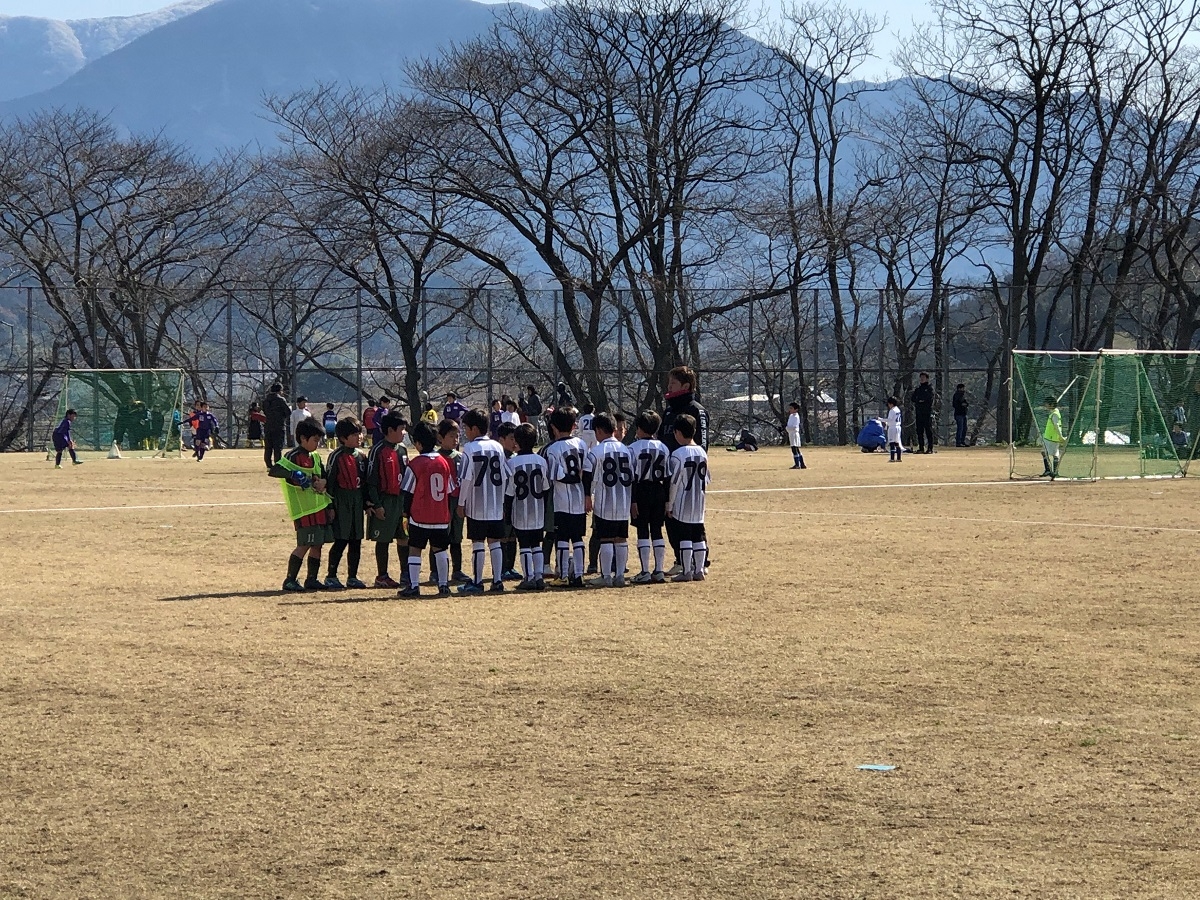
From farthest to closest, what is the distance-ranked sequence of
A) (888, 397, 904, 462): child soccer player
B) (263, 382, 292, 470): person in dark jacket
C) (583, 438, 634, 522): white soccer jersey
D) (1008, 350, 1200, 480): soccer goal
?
1. (888, 397, 904, 462): child soccer player
2. (263, 382, 292, 470): person in dark jacket
3. (1008, 350, 1200, 480): soccer goal
4. (583, 438, 634, 522): white soccer jersey

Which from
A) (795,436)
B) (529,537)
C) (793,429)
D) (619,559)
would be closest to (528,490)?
(529,537)

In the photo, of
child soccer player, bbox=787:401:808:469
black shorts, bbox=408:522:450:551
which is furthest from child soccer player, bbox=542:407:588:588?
child soccer player, bbox=787:401:808:469

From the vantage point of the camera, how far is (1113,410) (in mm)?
27641

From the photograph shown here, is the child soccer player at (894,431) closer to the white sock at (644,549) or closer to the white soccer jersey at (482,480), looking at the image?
the white sock at (644,549)

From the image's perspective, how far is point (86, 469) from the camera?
108 feet

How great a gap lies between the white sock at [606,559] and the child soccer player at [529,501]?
51 centimetres

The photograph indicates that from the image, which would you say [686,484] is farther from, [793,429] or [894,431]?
[894,431]

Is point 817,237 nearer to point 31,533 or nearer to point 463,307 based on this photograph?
point 463,307

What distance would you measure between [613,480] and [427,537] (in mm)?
1585

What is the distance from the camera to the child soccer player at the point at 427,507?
12234 millimetres

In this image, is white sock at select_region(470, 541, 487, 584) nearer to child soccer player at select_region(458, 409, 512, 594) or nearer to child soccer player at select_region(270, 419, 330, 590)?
child soccer player at select_region(458, 409, 512, 594)

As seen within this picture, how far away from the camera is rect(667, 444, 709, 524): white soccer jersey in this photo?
12875mm

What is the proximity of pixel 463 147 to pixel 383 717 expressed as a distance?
127 ft

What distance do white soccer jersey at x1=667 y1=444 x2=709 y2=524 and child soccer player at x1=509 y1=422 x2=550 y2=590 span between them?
1.04 m
